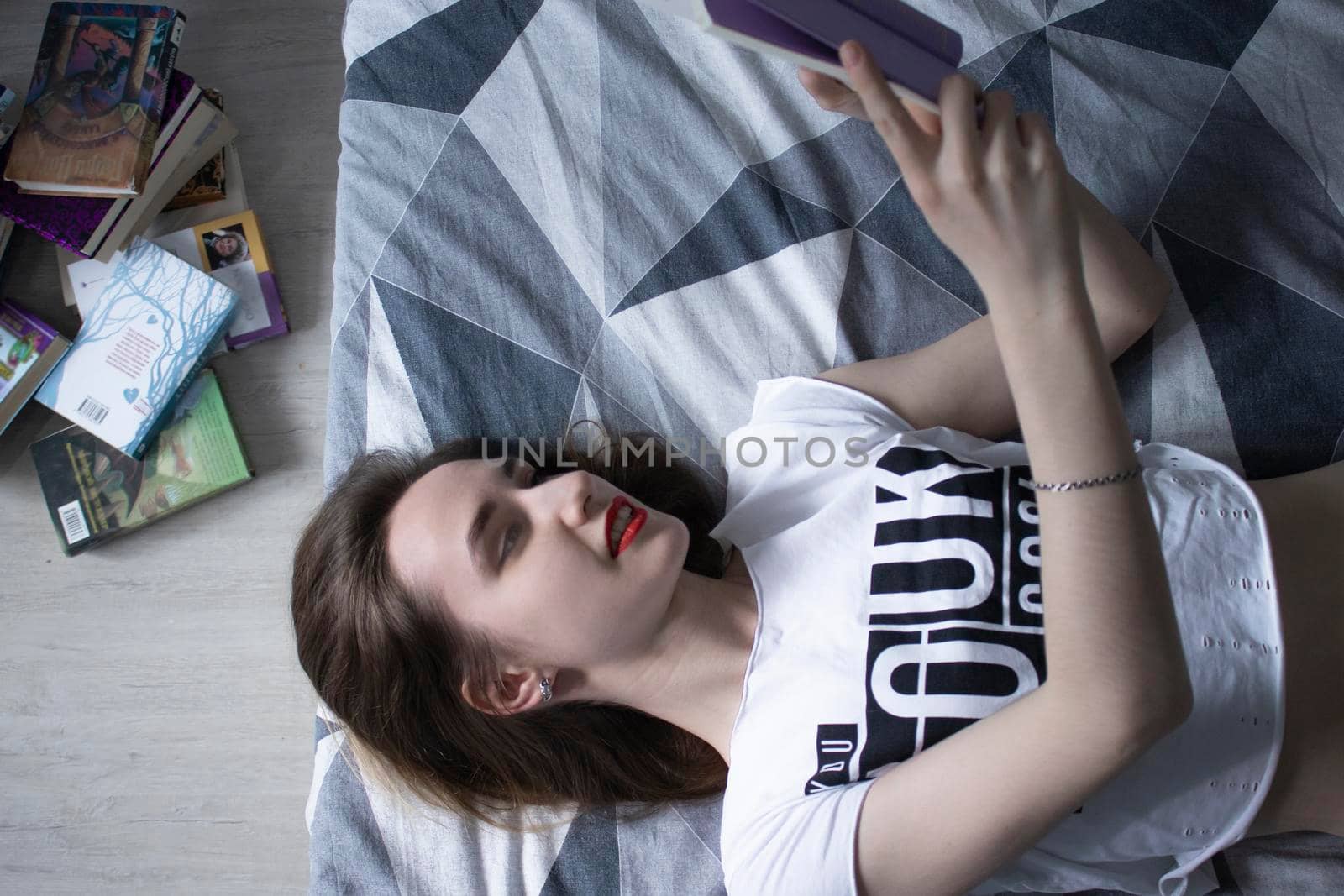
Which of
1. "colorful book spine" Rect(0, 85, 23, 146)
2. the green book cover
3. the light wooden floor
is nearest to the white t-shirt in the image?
the light wooden floor

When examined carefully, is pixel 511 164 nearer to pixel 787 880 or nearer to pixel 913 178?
pixel 913 178

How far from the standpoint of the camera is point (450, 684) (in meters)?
1.18

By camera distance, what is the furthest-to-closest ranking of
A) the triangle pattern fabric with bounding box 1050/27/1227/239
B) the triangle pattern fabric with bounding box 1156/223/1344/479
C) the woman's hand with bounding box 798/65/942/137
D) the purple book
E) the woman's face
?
the triangle pattern fabric with bounding box 1050/27/1227/239, the triangle pattern fabric with bounding box 1156/223/1344/479, the woman's face, the woman's hand with bounding box 798/65/942/137, the purple book

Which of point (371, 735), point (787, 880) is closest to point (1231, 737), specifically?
point (787, 880)

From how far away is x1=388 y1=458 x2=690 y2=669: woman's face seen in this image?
1039 millimetres

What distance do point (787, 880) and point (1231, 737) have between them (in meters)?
0.50

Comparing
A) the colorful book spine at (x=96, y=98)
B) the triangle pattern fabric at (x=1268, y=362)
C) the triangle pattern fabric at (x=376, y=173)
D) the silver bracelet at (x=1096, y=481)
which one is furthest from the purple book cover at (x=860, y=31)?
the colorful book spine at (x=96, y=98)

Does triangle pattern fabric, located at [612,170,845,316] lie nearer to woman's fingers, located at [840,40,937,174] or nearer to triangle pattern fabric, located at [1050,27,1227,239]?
triangle pattern fabric, located at [1050,27,1227,239]

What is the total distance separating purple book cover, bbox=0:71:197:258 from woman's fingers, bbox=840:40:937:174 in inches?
62.1

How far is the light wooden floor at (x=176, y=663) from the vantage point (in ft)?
5.40

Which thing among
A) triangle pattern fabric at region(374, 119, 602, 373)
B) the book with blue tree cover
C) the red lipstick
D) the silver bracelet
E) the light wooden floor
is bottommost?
the light wooden floor

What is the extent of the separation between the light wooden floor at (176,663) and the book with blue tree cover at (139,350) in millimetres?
93

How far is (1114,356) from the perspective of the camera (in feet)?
4.16

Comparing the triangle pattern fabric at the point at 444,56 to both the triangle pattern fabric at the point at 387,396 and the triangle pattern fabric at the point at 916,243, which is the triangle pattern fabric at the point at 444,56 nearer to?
the triangle pattern fabric at the point at 387,396
